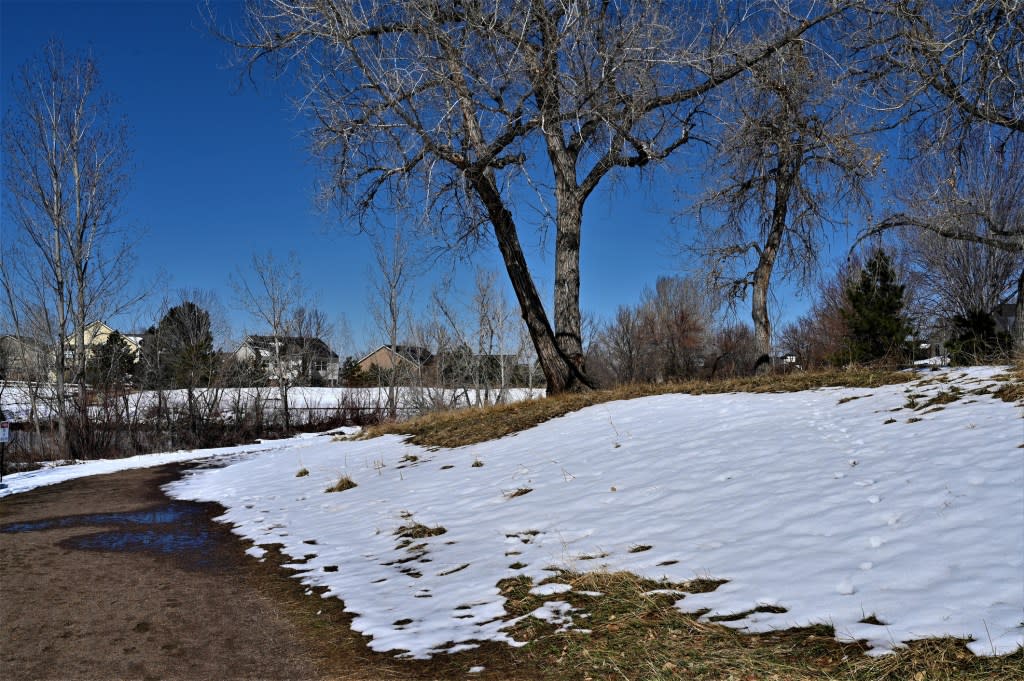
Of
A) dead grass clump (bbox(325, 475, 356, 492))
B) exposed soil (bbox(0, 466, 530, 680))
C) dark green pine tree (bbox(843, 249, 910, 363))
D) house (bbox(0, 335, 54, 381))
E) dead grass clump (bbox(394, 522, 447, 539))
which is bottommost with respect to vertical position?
exposed soil (bbox(0, 466, 530, 680))

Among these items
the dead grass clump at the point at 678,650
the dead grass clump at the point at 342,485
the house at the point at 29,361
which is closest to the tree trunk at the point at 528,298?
the dead grass clump at the point at 342,485

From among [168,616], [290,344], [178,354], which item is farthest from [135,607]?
[290,344]

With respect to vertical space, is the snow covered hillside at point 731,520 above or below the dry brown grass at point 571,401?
below

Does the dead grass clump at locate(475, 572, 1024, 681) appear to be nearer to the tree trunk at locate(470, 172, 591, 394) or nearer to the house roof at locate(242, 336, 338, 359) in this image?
the tree trunk at locate(470, 172, 591, 394)

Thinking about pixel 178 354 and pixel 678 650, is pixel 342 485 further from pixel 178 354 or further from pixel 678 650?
pixel 178 354

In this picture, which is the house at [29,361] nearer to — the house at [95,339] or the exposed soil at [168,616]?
the house at [95,339]

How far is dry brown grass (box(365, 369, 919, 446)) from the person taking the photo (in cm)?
843

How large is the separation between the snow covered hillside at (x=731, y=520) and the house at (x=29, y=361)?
76.7 feet

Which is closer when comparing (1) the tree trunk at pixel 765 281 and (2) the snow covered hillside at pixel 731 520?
(2) the snow covered hillside at pixel 731 520

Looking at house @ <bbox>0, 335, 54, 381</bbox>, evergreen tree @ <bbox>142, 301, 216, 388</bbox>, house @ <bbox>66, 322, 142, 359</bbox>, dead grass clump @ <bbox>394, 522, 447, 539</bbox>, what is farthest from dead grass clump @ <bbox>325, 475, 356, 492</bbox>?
house @ <bbox>0, 335, 54, 381</bbox>

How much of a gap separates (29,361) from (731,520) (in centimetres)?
3502

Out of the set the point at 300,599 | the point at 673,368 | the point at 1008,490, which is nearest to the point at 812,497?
the point at 1008,490

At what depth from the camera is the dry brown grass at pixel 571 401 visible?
843 cm

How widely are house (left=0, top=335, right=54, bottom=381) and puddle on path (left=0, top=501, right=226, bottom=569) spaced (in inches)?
791
